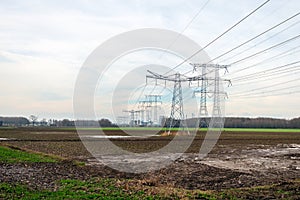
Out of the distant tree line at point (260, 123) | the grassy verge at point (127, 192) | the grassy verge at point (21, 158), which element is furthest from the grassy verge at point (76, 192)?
the distant tree line at point (260, 123)

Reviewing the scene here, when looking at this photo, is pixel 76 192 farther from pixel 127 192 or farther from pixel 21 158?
pixel 21 158

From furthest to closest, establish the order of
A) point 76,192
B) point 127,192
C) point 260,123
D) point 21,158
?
point 260,123
point 21,158
point 127,192
point 76,192

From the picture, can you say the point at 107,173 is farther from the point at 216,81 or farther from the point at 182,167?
the point at 216,81

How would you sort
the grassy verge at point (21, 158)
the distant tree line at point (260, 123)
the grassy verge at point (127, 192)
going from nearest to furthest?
1. the grassy verge at point (127, 192)
2. the grassy verge at point (21, 158)
3. the distant tree line at point (260, 123)

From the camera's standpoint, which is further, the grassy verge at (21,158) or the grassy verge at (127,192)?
the grassy verge at (21,158)

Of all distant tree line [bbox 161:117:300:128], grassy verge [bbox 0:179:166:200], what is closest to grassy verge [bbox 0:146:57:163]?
grassy verge [bbox 0:179:166:200]

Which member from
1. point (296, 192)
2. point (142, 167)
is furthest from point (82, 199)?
point (142, 167)

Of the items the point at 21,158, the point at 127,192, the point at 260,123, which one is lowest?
the point at 127,192

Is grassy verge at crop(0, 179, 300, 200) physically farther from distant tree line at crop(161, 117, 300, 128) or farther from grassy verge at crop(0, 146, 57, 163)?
distant tree line at crop(161, 117, 300, 128)

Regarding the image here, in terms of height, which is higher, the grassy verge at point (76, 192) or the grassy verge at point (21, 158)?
the grassy verge at point (21, 158)

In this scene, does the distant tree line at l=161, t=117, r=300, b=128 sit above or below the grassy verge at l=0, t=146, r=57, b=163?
above

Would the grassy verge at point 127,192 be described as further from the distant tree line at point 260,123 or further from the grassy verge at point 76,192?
the distant tree line at point 260,123

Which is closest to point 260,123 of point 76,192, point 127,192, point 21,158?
point 21,158

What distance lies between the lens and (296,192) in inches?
484
